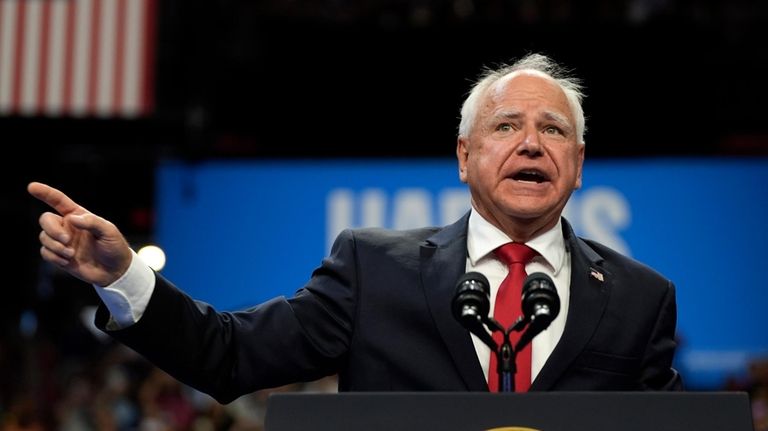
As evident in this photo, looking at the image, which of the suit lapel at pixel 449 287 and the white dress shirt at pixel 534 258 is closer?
the suit lapel at pixel 449 287

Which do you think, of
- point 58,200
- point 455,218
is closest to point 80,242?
point 58,200

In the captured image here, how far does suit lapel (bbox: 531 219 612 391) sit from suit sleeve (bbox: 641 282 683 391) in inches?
4.8

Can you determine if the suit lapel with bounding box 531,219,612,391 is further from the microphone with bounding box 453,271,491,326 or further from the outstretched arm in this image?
the outstretched arm

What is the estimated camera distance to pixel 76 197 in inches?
338

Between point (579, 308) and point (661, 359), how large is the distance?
0.19m

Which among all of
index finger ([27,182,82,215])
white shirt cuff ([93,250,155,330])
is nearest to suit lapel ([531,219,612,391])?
white shirt cuff ([93,250,155,330])

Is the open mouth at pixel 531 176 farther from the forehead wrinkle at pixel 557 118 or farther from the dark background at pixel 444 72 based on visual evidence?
the dark background at pixel 444 72

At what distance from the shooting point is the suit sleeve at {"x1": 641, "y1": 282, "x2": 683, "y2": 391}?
2.12m

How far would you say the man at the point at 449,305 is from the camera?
1.96 m

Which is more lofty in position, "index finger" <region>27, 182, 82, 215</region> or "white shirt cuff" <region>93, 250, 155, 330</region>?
"index finger" <region>27, 182, 82, 215</region>

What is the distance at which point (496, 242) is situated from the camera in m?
2.21

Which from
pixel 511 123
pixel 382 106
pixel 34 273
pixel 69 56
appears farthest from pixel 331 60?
pixel 511 123

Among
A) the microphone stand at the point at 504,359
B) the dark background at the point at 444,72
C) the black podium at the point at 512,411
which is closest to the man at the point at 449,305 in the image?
the microphone stand at the point at 504,359

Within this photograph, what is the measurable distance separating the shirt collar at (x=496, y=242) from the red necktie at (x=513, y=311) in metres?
0.05
